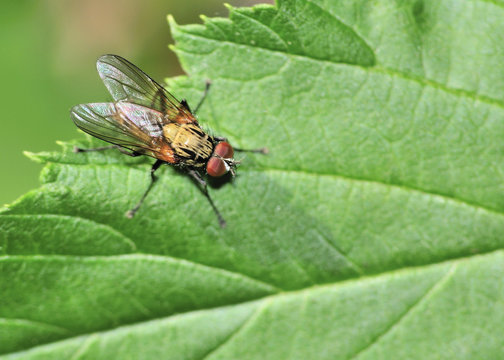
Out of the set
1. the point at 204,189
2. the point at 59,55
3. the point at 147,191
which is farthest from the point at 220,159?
the point at 59,55

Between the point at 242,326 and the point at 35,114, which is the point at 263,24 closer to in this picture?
the point at 242,326

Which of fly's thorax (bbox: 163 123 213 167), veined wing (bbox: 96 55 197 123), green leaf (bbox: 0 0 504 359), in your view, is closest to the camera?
green leaf (bbox: 0 0 504 359)

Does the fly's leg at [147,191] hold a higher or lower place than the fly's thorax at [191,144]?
lower

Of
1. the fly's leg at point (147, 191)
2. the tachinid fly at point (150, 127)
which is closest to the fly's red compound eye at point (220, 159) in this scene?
the tachinid fly at point (150, 127)

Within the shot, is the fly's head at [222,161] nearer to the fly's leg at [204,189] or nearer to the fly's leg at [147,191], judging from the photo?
the fly's leg at [204,189]

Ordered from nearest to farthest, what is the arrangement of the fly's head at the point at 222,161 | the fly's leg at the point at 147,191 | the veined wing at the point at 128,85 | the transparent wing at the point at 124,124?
the fly's leg at the point at 147,191, the fly's head at the point at 222,161, the transparent wing at the point at 124,124, the veined wing at the point at 128,85

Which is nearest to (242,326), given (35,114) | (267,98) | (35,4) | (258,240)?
(258,240)

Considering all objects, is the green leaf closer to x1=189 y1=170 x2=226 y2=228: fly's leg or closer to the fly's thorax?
x1=189 y1=170 x2=226 y2=228: fly's leg

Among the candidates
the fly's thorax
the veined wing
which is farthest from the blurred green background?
the fly's thorax
